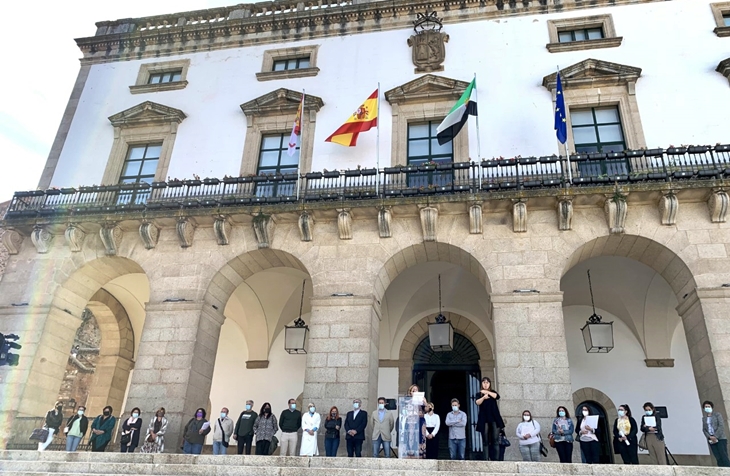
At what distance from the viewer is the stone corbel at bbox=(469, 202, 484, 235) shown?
45.2 feet

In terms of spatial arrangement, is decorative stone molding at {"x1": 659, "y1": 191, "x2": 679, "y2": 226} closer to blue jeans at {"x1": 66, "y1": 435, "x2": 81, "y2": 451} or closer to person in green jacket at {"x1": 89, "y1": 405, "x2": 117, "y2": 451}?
person in green jacket at {"x1": 89, "y1": 405, "x2": 117, "y2": 451}

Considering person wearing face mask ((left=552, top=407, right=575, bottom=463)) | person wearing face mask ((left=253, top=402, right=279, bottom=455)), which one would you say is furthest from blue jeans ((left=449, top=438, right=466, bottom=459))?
person wearing face mask ((left=253, top=402, right=279, bottom=455))

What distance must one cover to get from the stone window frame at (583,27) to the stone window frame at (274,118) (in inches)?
290

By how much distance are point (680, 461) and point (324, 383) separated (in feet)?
34.1

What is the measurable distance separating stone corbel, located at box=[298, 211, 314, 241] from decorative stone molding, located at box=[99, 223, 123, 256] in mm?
5241

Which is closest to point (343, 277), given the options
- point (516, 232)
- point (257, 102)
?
point (516, 232)

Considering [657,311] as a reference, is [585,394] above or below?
below

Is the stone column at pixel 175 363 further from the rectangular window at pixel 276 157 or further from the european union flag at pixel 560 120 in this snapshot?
the european union flag at pixel 560 120

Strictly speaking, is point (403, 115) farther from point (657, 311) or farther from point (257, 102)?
point (657, 311)

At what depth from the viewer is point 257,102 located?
1795 cm

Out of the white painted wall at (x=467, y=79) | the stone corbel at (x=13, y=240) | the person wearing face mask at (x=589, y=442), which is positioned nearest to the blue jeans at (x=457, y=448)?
the person wearing face mask at (x=589, y=442)

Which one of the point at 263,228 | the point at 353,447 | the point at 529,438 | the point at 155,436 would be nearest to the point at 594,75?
the point at 263,228

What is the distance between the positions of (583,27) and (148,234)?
1430cm

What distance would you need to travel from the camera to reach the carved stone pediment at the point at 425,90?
16.9 metres
